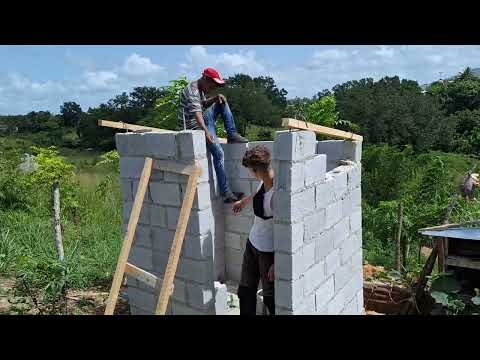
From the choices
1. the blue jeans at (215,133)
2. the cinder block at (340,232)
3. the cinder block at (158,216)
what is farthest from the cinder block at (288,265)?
the blue jeans at (215,133)

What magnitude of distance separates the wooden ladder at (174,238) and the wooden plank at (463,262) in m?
3.79

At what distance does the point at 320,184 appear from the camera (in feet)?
13.2

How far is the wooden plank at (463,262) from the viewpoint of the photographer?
568 cm

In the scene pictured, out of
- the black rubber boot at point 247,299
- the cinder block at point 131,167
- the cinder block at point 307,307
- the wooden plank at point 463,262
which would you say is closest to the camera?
the cinder block at point 307,307

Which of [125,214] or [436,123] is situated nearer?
[125,214]

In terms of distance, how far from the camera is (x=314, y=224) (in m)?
3.91

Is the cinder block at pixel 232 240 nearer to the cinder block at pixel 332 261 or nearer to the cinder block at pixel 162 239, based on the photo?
the cinder block at pixel 162 239

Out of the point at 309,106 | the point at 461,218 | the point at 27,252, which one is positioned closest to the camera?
the point at 27,252

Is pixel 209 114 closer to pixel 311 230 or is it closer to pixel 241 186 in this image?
pixel 241 186

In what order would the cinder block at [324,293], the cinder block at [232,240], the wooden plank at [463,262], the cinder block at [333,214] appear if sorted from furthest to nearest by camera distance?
the wooden plank at [463,262]
the cinder block at [232,240]
the cinder block at [333,214]
the cinder block at [324,293]
